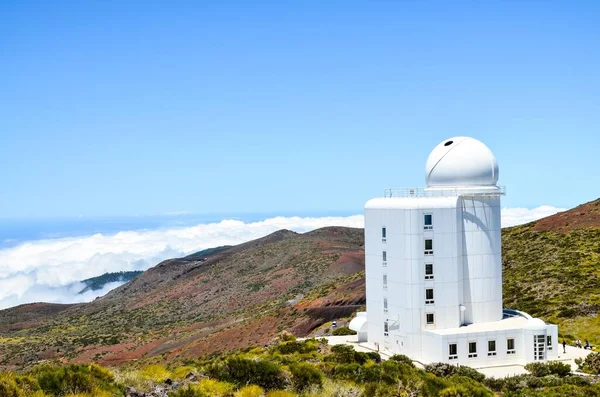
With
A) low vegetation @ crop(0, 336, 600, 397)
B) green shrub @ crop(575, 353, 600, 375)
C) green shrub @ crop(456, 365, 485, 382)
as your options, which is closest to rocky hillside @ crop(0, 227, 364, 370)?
green shrub @ crop(456, 365, 485, 382)

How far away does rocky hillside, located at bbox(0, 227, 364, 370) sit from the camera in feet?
176

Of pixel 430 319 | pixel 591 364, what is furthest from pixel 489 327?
pixel 591 364

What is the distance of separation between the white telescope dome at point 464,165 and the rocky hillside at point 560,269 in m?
10.4

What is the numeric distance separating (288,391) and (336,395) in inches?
48.2

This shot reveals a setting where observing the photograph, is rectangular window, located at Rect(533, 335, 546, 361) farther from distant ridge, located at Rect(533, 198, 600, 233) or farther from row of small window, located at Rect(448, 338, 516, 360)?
distant ridge, located at Rect(533, 198, 600, 233)

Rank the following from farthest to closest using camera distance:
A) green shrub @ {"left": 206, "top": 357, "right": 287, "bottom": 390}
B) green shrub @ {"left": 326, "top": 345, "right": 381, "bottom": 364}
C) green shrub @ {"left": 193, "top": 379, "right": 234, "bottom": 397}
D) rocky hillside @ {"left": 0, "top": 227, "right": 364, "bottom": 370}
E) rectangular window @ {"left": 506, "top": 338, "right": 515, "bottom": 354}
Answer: rocky hillside @ {"left": 0, "top": 227, "right": 364, "bottom": 370} → rectangular window @ {"left": 506, "top": 338, "right": 515, "bottom": 354} → green shrub @ {"left": 326, "top": 345, "right": 381, "bottom": 364} → green shrub @ {"left": 206, "top": 357, "right": 287, "bottom": 390} → green shrub @ {"left": 193, "top": 379, "right": 234, "bottom": 397}

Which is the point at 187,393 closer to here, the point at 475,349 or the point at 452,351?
the point at 452,351

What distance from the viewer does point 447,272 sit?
2798 cm

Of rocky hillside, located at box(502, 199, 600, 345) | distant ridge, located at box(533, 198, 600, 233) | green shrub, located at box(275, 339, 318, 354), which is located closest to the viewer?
green shrub, located at box(275, 339, 318, 354)

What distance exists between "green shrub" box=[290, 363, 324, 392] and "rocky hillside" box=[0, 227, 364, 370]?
3100 cm

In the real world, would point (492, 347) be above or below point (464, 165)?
below

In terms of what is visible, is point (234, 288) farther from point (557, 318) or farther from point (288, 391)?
point (288, 391)

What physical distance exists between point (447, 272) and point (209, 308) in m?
60.8

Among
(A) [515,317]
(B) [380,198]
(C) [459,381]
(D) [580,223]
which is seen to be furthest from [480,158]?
(D) [580,223]
